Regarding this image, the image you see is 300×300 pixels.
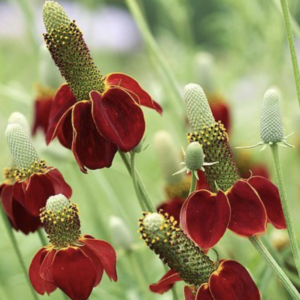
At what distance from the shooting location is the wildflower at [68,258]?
827 mm

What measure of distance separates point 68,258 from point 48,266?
0.03 metres

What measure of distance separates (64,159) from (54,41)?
20.9 inches

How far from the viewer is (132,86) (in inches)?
38.3

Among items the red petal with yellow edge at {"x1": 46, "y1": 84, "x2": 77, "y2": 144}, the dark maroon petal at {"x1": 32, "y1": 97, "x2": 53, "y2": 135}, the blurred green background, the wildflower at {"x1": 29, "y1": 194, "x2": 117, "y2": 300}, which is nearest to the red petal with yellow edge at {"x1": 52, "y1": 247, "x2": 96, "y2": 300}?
the wildflower at {"x1": 29, "y1": 194, "x2": 117, "y2": 300}

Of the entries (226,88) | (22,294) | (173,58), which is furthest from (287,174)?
(22,294)

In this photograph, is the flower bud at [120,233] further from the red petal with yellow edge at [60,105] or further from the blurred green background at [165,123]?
the red petal with yellow edge at [60,105]

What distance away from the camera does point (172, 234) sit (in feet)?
2.58

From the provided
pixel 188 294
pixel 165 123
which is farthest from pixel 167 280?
pixel 165 123

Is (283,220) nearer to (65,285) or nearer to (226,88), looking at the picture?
(65,285)

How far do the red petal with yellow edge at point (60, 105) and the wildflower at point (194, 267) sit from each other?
246 millimetres

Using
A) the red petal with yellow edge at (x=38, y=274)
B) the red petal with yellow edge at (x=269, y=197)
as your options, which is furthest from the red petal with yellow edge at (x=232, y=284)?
the red petal with yellow edge at (x=38, y=274)

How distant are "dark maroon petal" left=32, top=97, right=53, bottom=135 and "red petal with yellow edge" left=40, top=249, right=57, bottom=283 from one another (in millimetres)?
680

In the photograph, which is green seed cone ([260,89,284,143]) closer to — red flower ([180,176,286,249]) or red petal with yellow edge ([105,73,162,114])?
red flower ([180,176,286,249])

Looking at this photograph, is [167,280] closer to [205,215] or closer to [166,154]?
[205,215]
